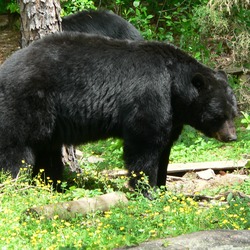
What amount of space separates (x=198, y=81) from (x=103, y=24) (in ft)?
12.4

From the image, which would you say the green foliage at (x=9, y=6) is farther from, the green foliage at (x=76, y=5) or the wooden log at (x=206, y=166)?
the wooden log at (x=206, y=166)

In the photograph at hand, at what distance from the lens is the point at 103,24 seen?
39.2ft

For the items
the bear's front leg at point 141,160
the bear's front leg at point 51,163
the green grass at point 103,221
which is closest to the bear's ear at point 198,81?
the bear's front leg at point 141,160

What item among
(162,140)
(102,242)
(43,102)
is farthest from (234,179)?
(102,242)

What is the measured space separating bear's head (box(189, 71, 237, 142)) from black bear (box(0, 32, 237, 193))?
0.01 meters

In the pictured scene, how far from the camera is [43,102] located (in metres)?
8.12

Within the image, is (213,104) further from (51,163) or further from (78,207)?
(78,207)

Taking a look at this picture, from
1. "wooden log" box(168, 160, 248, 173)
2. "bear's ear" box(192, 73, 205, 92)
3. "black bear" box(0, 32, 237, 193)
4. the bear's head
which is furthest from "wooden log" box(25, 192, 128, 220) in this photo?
"wooden log" box(168, 160, 248, 173)

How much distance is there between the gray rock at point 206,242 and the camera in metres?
5.01

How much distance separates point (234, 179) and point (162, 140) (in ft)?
5.47

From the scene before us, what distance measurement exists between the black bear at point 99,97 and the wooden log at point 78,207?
1284mm

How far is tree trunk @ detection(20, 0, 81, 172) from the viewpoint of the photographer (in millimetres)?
8898

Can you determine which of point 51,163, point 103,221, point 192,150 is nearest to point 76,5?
point 192,150

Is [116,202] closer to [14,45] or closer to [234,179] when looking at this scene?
[234,179]
